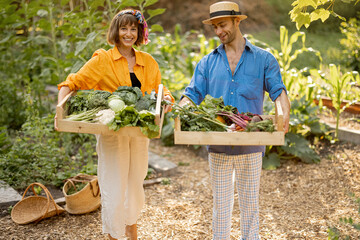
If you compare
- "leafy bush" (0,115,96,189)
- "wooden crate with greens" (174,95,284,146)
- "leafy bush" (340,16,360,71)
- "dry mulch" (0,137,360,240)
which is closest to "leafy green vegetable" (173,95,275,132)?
"wooden crate with greens" (174,95,284,146)

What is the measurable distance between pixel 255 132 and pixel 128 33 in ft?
3.77

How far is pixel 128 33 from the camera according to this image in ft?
8.91

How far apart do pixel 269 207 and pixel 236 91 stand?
1684mm

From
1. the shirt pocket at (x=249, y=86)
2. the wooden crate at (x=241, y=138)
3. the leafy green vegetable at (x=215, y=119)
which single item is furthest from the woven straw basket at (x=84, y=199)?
the shirt pocket at (x=249, y=86)

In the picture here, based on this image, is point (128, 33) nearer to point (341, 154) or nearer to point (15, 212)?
point (15, 212)

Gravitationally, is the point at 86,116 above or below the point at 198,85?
below

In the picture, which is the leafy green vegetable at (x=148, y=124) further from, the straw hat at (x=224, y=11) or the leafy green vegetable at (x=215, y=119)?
the straw hat at (x=224, y=11)

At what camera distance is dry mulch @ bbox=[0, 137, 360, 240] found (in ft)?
11.0

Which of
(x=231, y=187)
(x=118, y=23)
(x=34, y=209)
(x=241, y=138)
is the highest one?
(x=118, y=23)

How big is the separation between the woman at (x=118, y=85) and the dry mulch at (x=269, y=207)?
1.93 feet

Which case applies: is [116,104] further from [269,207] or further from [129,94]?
[269,207]

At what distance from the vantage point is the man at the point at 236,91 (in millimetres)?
2680

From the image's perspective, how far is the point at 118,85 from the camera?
2752 millimetres

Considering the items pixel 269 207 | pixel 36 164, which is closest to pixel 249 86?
pixel 269 207
